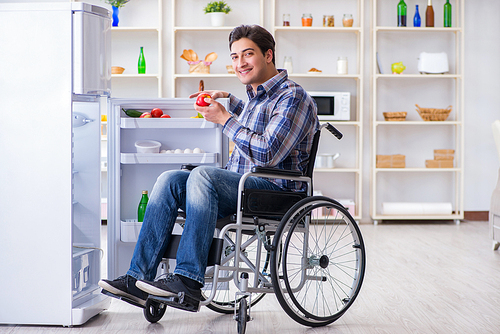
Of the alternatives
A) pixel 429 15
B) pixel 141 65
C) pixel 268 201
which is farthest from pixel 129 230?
pixel 429 15

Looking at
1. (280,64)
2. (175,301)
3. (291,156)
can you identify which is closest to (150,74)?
(280,64)

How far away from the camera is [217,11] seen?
492 cm

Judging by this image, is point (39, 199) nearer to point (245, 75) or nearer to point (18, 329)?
point (18, 329)

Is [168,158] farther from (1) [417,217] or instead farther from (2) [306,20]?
(1) [417,217]

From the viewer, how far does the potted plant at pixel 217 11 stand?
4891 millimetres

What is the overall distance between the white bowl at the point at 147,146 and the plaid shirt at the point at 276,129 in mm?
515

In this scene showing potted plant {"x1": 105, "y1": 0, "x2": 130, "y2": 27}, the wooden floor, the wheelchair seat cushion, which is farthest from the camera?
potted plant {"x1": 105, "y1": 0, "x2": 130, "y2": 27}

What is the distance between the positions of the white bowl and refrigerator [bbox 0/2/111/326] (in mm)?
519

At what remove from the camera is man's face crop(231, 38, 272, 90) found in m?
2.03

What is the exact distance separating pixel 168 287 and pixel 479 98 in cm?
455

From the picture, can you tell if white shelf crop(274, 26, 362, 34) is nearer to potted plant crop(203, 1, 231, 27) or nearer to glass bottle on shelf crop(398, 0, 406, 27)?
glass bottle on shelf crop(398, 0, 406, 27)

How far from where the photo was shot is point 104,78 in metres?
2.03

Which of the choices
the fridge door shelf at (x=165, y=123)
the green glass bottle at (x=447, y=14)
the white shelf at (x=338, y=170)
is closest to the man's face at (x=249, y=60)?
the fridge door shelf at (x=165, y=123)

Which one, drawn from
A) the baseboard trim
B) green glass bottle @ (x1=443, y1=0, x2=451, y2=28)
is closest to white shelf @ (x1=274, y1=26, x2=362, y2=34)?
green glass bottle @ (x1=443, y1=0, x2=451, y2=28)
